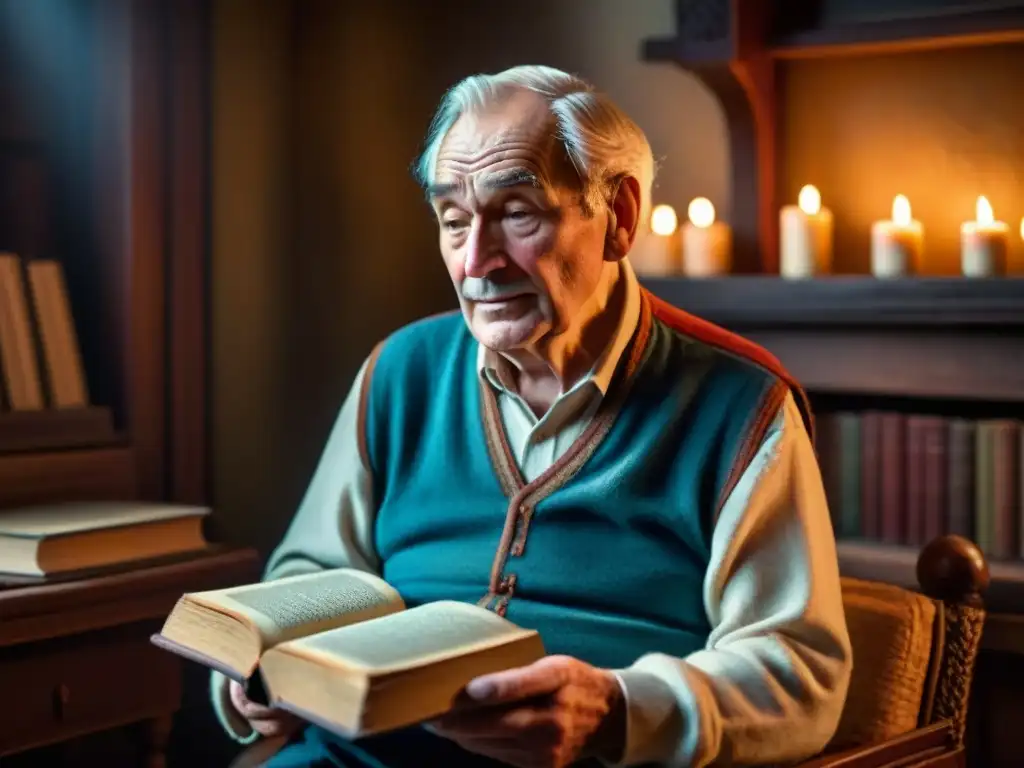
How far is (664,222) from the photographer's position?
2158 millimetres

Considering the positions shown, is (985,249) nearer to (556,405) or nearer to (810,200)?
(810,200)

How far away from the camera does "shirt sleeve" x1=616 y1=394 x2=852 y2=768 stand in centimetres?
117

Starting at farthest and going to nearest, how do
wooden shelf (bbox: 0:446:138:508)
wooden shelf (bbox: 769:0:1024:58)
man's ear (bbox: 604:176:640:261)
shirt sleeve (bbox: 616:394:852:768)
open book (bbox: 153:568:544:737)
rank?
1. wooden shelf (bbox: 0:446:138:508)
2. wooden shelf (bbox: 769:0:1024:58)
3. man's ear (bbox: 604:176:640:261)
4. shirt sleeve (bbox: 616:394:852:768)
5. open book (bbox: 153:568:544:737)

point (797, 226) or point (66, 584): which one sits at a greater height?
point (797, 226)

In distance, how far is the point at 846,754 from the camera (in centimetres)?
130

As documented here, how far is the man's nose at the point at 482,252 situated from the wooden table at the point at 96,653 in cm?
74

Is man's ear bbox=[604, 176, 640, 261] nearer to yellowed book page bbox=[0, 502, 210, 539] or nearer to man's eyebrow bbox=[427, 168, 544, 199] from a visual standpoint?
man's eyebrow bbox=[427, 168, 544, 199]

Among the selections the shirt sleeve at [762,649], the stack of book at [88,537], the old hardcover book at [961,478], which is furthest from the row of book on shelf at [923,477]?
the stack of book at [88,537]

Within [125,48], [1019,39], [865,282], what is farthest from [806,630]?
[125,48]

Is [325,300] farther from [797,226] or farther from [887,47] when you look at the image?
[887,47]

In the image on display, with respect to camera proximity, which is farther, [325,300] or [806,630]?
[325,300]

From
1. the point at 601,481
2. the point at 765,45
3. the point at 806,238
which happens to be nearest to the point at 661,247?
the point at 806,238

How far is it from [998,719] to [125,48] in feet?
5.84

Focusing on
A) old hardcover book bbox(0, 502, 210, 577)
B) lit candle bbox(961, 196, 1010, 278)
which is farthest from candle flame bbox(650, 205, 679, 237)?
old hardcover book bbox(0, 502, 210, 577)
